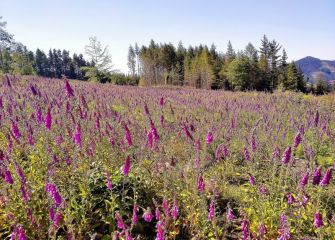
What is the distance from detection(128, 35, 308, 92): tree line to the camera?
2472 inches

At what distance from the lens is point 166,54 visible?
82125mm

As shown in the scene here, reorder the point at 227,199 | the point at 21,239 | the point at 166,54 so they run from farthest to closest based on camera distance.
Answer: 1. the point at 166,54
2. the point at 227,199
3. the point at 21,239

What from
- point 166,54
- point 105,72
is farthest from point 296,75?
point 105,72

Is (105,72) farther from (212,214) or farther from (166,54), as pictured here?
(212,214)

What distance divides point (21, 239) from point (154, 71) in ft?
280

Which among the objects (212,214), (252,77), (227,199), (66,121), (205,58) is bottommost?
(227,199)

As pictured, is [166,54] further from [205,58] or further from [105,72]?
[105,72]

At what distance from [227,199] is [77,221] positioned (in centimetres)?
239

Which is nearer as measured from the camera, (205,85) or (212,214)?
(212,214)

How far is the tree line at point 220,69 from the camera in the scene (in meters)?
62.8

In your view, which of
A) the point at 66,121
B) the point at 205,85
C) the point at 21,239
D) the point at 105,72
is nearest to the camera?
the point at 21,239

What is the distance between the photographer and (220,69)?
236ft

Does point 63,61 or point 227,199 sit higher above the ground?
point 63,61

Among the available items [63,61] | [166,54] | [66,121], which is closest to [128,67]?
[63,61]
